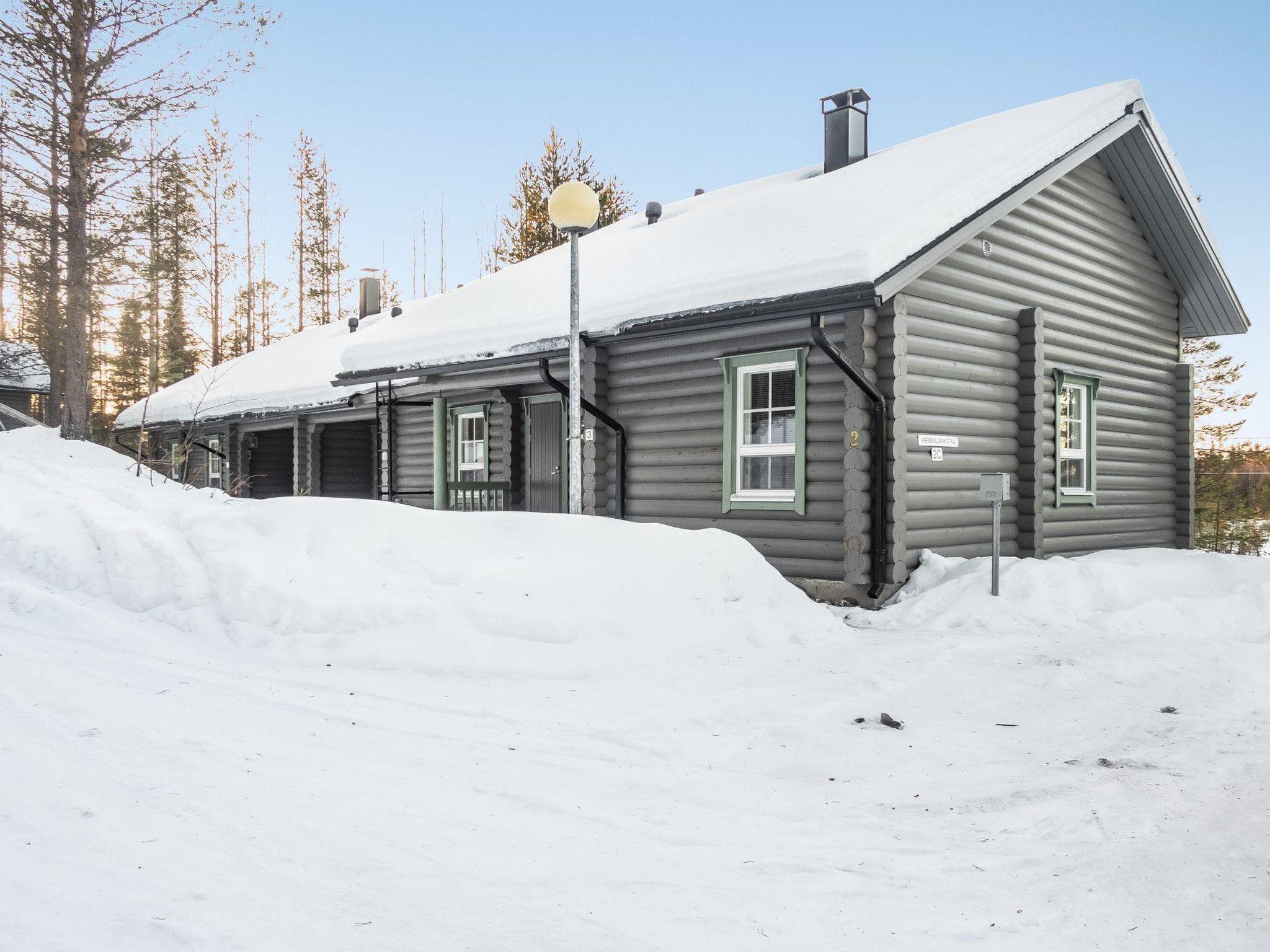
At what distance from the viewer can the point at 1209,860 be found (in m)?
3.52

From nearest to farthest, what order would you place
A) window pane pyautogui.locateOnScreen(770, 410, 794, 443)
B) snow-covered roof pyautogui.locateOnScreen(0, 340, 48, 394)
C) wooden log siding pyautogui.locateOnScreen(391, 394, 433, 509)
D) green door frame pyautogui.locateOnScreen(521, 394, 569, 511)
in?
window pane pyautogui.locateOnScreen(770, 410, 794, 443), green door frame pyautogui.locateOnScreen(521, 394, 569, 511), wooden log siding pyautogui.locateOnScreen(391, 394, 433, 509), snow-covered roof pyautogui.locateOnScreen(0, 340, 48, 394)

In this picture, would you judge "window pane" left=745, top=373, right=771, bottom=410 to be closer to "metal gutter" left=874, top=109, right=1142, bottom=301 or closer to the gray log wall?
the gray log wall

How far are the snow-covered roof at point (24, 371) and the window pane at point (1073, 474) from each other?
27.3 metres

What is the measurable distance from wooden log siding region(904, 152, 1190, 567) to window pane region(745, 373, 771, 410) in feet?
5.06

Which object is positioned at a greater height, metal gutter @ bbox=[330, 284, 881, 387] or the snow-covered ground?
metal gutter @ bbox=[330, 284, 881, 387]

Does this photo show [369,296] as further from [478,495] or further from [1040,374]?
[1040,374]

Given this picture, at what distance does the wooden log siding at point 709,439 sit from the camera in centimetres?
953

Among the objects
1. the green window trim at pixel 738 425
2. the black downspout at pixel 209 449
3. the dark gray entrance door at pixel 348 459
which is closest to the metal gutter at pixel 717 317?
the green window trim at pixel 738 425

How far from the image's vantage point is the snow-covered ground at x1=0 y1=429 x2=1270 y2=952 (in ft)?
9.71

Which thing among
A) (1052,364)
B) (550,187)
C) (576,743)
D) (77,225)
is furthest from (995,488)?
(550,187)

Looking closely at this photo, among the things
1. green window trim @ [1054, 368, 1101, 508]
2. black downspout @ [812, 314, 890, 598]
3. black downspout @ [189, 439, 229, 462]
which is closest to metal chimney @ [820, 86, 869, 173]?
green window trim @ [1054, 368, 1101, 508]

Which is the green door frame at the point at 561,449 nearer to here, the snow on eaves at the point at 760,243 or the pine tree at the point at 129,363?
the snow on eaves at the point at 760,243

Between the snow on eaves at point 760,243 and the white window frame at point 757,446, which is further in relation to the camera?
the white window frame at point 757,446

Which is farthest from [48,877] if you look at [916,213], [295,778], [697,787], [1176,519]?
[1176,519]
